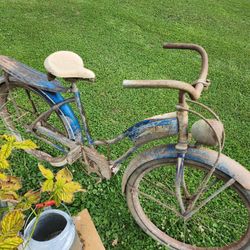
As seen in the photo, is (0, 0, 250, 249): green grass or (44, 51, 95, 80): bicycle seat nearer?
(44, 51, 95, 80): bicycle seat

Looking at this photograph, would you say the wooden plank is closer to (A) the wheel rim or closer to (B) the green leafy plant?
(A) the wheel rim

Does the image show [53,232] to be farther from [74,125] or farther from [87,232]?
[74,125]

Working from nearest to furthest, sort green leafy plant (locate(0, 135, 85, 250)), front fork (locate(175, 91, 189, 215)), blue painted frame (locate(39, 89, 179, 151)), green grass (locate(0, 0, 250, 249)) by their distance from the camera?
green leafy plant (locate(0, 135, 85, 250)), front fork (locate(175, 91, 189, 215)), blue painted frame (locate(39, 89, 179, 151)), green grass (locate(0, 0, 250, 249))

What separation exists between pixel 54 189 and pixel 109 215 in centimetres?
147

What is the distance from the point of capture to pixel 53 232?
2291 millimetres

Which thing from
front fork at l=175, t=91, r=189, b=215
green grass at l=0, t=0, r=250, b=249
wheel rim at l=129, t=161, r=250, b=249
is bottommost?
wheel rim at l=129, t=161, r=250, b=249

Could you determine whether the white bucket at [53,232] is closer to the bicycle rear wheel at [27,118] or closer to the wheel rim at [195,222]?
the wheel rim at [195,222]

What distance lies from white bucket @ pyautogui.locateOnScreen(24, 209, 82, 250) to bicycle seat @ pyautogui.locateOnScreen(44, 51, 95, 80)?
0.96m

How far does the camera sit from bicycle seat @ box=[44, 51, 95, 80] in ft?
7.45

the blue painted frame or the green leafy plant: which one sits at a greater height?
the green leafy plant

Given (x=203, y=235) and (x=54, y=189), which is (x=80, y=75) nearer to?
(x=54, y=189)

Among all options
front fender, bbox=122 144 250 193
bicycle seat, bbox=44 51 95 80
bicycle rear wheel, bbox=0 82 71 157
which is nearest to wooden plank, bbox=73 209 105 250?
bicycle rear wheel, bbox=0 82 71 157

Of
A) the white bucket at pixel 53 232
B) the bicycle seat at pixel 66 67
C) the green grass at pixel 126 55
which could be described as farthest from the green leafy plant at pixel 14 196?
the green grass at pixel 126 55

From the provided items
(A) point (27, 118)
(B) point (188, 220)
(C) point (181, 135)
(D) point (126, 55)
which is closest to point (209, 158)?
(C) point (181, 135)
